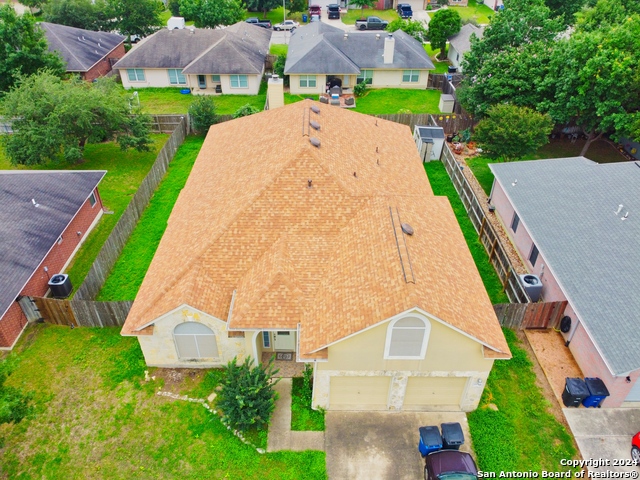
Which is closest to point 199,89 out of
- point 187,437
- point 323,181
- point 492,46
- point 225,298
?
point 492,46

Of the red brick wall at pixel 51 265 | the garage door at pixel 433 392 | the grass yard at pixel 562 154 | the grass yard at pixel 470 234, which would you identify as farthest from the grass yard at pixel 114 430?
the grass yard at pixel 562 154

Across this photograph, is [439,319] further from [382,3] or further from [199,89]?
[382,3]

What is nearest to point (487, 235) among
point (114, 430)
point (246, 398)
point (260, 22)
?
point (246, 398)

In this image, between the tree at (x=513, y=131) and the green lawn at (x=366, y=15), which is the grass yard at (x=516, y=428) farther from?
the green lawn at (x=366, y=15)

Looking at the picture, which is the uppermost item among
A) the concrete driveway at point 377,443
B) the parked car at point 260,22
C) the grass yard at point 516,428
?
the parked car at point 260,22

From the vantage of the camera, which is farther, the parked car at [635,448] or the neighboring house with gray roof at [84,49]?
the neighboring house with gray roof at [84,49]

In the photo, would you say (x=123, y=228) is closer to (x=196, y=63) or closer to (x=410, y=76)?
(x=196, y=63)
